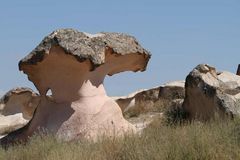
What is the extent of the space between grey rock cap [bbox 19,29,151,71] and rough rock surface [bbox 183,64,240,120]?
2045mm

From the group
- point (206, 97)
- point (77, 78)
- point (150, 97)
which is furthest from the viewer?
point (150, 97)


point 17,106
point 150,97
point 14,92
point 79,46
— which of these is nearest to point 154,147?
point 79,46

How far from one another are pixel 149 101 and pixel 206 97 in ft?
28.6

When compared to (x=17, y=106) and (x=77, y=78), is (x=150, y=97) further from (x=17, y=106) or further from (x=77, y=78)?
(x=77, y=78)

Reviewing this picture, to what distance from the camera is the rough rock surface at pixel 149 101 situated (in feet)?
64.4

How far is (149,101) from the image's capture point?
74.5 ft

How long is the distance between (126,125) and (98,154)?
416cm

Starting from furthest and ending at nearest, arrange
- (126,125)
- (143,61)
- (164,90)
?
(164,90) → (143,61) → (126,125)

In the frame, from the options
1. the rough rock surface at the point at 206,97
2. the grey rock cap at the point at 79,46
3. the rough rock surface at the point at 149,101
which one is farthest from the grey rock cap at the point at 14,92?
the grey rock cap at the point at 79,46

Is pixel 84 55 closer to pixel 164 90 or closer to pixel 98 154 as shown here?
pixel 98 154

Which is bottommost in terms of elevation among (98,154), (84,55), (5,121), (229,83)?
(5,121)

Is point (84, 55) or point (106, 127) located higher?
point (84, 55)

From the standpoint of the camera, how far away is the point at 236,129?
987 centimetres

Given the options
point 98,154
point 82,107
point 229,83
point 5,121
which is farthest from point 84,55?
point 5,121
